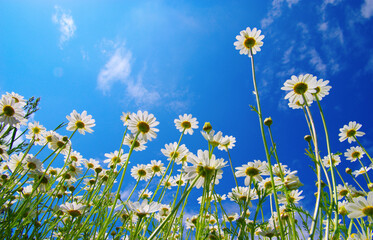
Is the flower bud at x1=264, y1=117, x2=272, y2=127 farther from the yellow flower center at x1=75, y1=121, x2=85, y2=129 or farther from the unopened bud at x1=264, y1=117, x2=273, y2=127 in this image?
the yellow flower center at x1=75, y1=121, x2=85, y2=129

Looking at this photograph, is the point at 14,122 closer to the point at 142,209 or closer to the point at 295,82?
the point at 142,209

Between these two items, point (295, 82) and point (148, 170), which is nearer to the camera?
point (295, 82)

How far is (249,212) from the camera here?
2518 millimetres

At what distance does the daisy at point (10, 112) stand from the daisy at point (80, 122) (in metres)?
0.49

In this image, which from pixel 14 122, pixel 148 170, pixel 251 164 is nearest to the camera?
pixel 251 164

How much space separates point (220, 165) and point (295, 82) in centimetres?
133

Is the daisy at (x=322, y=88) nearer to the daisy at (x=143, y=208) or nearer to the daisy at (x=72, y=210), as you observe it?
the daisy at (x=143, y=208)

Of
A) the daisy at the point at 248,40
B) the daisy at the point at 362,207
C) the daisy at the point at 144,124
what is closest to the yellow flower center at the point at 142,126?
the daisy at the point at 144,124

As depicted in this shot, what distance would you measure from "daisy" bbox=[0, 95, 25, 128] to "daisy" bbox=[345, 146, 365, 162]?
4267mm

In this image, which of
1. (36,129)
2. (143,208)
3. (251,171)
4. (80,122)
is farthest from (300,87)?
(36,129)

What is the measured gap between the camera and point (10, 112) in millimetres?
2094

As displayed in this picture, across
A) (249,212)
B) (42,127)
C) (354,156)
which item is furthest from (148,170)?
(354,156)

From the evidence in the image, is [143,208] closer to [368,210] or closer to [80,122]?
[368,210]

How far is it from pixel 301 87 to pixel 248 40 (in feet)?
2.75
